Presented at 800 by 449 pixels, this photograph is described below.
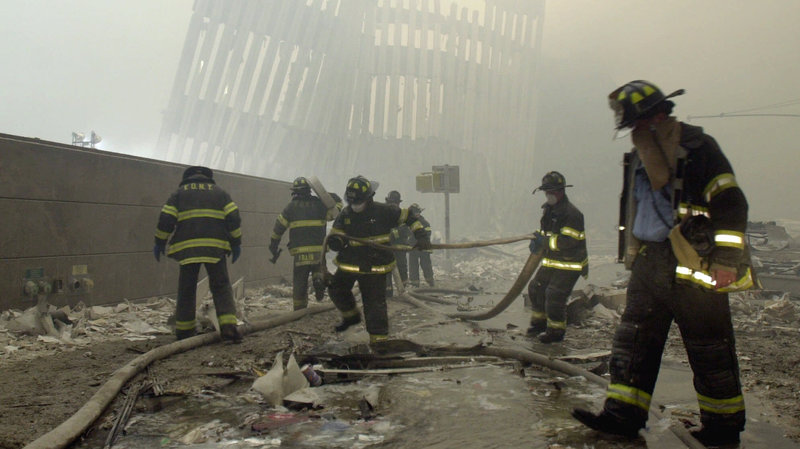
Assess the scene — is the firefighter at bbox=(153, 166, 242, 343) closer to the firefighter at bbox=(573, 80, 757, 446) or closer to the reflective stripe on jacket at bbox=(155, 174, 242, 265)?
the reflective stripe on jacket at bbox=(155, 174, 242, 265)

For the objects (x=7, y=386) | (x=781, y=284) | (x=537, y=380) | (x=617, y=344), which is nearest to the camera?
(x=617, y=344)

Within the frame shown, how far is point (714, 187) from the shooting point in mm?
2523

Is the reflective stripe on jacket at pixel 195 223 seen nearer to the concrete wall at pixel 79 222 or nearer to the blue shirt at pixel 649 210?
the concrete wall at pixel 79 222

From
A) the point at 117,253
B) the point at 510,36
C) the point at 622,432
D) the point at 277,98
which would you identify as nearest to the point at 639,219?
the point at 622,432

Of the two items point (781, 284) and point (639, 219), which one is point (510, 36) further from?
point (639, 219)

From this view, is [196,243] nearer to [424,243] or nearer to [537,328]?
[424,243]

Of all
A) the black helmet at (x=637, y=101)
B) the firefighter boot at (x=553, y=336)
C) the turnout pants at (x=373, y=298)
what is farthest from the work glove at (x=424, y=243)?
the black helmet at (x=637, y=101)

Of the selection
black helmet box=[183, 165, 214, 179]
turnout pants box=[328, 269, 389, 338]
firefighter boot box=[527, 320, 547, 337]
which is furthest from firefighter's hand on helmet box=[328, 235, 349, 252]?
firefighter boot box=[527, 320, 547, 337]

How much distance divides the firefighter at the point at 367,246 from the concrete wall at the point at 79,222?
3.56 metres

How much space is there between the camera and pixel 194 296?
5.22 m

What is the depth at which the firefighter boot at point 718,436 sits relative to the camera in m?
2.53

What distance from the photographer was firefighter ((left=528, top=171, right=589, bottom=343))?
549cm

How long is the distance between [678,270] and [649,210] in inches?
14.7

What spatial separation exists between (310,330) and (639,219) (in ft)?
13.1
